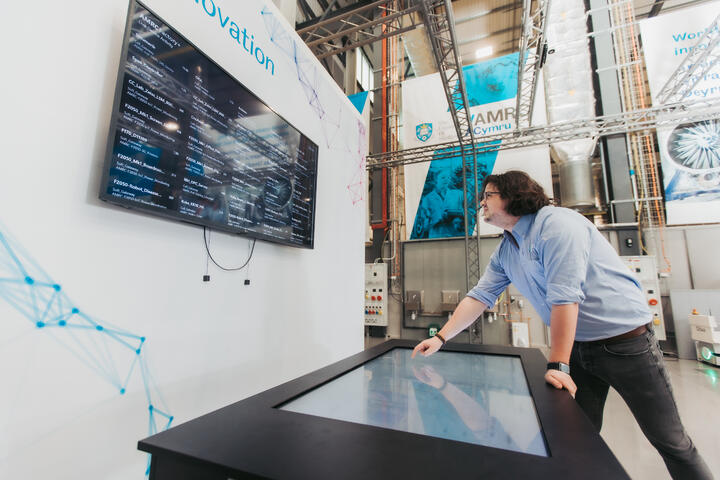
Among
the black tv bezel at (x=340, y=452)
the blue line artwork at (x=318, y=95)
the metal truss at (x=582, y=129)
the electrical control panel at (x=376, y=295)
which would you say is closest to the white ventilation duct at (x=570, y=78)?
the metal truss at (x=582, y=129)

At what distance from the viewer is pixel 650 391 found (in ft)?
3.90

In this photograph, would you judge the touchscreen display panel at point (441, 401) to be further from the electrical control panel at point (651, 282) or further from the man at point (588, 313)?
the electrical control panel at point (651, 282)

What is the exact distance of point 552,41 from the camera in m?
5.20

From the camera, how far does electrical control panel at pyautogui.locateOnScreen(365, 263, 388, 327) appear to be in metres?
5.58

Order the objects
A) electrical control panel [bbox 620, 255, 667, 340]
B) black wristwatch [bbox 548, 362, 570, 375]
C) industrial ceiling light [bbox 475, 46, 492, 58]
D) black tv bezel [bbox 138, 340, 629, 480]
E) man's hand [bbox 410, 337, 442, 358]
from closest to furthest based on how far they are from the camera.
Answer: black tv bezel [bbox 138, 340, 629, 480]
black wristwatch [bbox 548, 362, 570, 375]
man's hand [bbox 410, 337, 442, 358]
electrical control panel [bbox 620, 255, 667, 340]
industrial ceiling light [bbox 475, 46, 492, 58]

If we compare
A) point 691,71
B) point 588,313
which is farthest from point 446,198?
point 588,313

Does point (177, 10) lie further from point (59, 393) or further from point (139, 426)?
point (139, 426)

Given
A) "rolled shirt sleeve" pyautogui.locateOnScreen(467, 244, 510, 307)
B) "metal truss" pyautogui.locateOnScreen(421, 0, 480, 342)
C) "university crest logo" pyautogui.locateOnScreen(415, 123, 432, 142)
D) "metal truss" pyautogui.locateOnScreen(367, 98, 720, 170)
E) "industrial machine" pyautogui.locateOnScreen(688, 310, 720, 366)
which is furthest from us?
"university crest logo" pyautogui.locateOnScreen(415, 123, 432, 142)

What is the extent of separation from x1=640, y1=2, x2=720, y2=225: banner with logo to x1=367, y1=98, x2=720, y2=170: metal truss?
0.20 m

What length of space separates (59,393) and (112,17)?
1.18 meters

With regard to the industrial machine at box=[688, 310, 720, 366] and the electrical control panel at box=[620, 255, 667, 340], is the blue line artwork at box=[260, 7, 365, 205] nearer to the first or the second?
the electrical control panel at box=[620, 255, 667, 340]

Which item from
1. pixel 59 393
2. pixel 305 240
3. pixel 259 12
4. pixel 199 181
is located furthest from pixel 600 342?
pixel 259 12

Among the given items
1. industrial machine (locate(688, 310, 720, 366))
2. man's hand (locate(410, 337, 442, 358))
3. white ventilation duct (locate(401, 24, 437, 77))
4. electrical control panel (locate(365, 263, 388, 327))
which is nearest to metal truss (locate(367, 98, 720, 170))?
electrical control panel (locate(365, 263, 388, 327))

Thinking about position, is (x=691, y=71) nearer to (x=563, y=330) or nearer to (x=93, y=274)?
(x=563, y=330)
